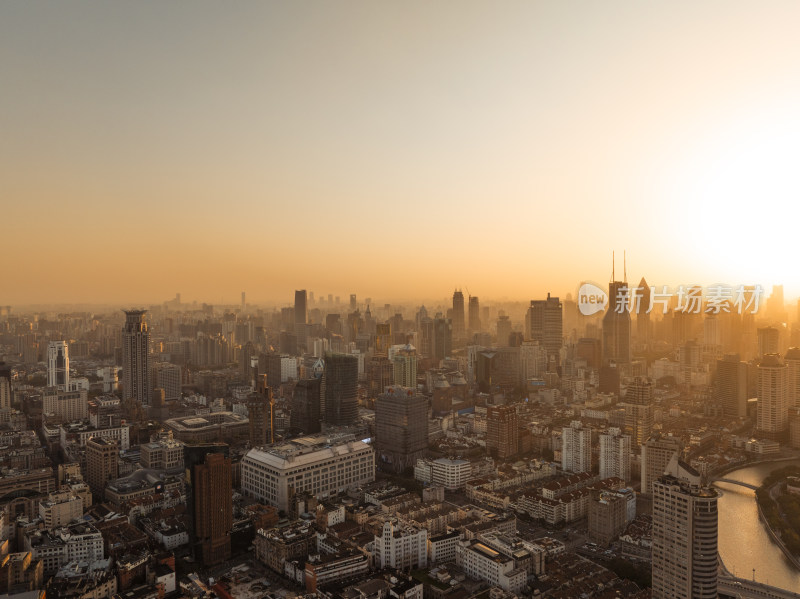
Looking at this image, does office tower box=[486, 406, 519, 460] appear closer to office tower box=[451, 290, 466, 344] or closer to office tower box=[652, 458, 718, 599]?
office tower box=[652, 458, 718, 599]

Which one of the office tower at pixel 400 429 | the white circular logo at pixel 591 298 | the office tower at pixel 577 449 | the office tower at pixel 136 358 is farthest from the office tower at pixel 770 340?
the office tower at pixel 136 358

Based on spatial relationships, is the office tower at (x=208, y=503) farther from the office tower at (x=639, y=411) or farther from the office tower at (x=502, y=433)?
the office tower at (x=639, y=411)

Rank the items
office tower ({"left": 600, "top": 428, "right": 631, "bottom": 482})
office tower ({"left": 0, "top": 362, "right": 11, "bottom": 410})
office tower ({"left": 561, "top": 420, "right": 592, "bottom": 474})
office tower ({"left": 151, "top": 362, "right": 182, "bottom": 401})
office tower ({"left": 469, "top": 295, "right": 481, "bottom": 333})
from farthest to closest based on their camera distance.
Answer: office tower ({"left": 469, "top": 295, "right": 481, "bottom": 333}), office tower ({"left": 151, "top": 362, "right": 182, "bottom": 401}), office tower ({"left": 0, "top": 362, "right": 11, "bottom": 410}), office tower ({"left": 561, "top": 420, "right": 592, "bottom": 474}), office tower ({"left": 600, "top": 428, "right": 631, "bottom": 482})

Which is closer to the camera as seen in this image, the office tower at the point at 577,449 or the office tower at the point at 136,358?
the office tower at the point at 577,449

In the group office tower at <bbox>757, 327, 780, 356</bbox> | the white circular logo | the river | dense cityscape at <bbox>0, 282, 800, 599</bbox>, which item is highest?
the white circular logo

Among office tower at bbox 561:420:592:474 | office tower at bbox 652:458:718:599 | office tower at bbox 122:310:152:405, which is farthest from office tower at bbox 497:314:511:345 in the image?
office tower at bbox 652:458:718:599

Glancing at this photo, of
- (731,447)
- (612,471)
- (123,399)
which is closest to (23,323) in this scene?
(123,399)

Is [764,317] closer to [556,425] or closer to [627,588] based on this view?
[556,425]
